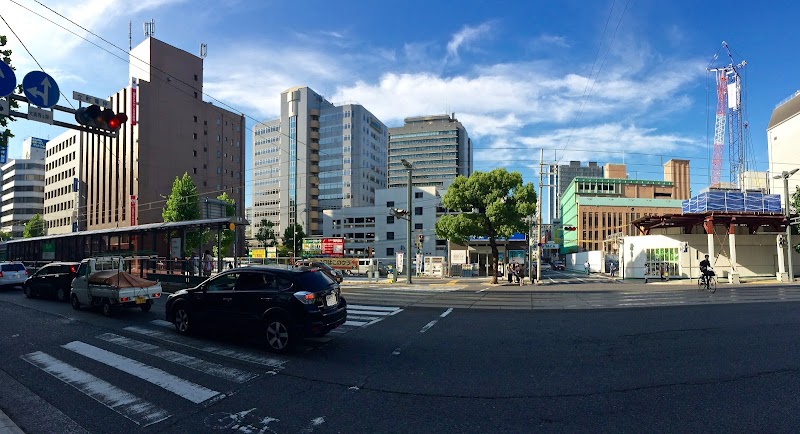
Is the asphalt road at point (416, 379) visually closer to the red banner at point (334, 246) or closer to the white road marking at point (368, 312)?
the white road marking at point (368, 312)

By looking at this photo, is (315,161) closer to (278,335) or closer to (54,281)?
(54,281)

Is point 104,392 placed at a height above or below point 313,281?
below

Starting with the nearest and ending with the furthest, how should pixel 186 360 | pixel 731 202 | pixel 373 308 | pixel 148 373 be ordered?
pixel 148 373 < pixel 186 360 < pixel 373 308 < pixel 731 202

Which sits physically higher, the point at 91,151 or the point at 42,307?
the point at 91,151

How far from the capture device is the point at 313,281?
9000 millimetres

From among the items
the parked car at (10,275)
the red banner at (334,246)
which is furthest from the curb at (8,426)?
the red banner at (334,246)

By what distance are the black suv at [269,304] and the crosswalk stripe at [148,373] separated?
175 cm

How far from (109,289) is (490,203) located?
2379cm

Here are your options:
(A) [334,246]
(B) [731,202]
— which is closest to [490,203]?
(B) [731,202]

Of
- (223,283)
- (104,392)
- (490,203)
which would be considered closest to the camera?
(104,392)

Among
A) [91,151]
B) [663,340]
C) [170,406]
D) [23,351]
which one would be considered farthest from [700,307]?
[91,151]

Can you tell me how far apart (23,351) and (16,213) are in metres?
118

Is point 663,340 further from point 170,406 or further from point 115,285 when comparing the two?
point 115,285

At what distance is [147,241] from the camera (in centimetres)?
2383
